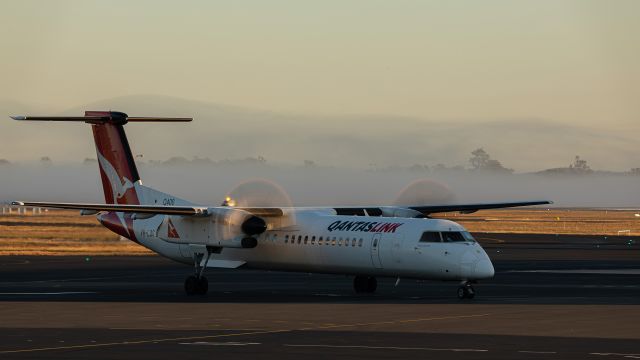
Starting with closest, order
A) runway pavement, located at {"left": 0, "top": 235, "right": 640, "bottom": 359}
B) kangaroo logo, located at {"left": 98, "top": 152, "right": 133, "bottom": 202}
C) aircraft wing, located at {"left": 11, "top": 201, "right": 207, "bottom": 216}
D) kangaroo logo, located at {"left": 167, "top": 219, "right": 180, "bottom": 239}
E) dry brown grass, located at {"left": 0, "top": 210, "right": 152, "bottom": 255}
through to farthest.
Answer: runway pavement, located at {"left": 0, "top": 235, "right": 640, "bottom": 359} → aircraft wing, located at {"left": 11, "top": 201, "right": 207, "bottom": 216} → kangaroo logo, located at {"left": 167, "top": 219, "right": 180, "bottom": 239} → kangaroo logo, located at {"left": 98, "top": 152, "right": 133, "bottom": 202} → dry brown grass, located at {"left": 0, "top": 210, "right": 152, "bottom": 255}

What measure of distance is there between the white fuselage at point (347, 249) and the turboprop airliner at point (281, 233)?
3cm

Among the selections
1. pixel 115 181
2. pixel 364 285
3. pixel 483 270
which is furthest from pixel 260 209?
pixel 483 270

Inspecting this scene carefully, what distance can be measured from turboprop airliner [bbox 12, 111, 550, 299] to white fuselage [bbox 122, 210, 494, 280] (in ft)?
0.10

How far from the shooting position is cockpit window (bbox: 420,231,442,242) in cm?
3653

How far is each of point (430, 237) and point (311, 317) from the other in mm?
8602

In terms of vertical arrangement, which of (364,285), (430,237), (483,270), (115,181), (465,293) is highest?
(115,181)

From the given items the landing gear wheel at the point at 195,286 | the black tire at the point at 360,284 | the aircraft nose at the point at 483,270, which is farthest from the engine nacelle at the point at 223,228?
the aircraft nose at the point at 483,270

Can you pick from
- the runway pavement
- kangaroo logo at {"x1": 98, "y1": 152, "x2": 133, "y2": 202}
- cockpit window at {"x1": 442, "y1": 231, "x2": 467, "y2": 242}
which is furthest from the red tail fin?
cockpit window at {"x1": 442, "y1": 231, "x2": 467, "y2": 242}

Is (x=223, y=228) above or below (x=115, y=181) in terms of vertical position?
below

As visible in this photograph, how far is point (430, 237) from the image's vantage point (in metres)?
36.7

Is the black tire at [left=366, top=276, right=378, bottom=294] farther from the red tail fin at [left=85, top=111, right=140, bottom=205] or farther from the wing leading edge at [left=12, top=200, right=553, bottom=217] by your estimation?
the red tail fin at [left=85, top=111, right=140, bottom=205]

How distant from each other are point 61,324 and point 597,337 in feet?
37.8

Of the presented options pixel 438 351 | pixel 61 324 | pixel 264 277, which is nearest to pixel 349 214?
pixel 264 277

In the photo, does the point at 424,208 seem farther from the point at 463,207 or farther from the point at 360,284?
the point at 360,284
